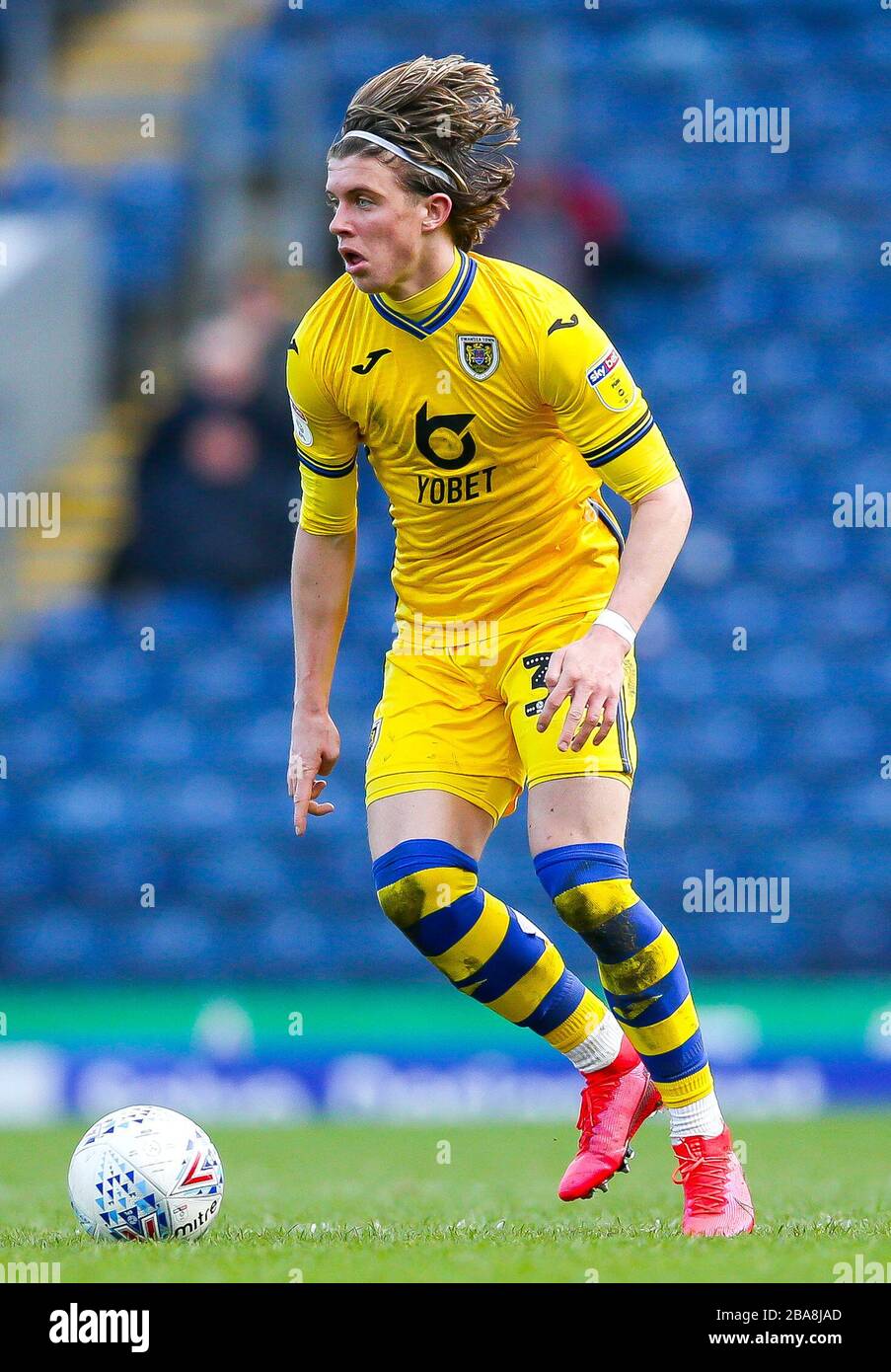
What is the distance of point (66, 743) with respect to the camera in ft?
34.0

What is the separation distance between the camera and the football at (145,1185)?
4223 millimetres

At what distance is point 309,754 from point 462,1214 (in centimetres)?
119

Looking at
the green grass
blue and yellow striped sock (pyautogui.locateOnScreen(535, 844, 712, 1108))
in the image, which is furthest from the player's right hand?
the green grass

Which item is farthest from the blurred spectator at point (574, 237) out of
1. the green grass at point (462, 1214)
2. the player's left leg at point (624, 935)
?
the player's left leg at point (624, 935)

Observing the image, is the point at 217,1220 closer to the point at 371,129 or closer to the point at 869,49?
the point at 371,129

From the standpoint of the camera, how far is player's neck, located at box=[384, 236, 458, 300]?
174 inches

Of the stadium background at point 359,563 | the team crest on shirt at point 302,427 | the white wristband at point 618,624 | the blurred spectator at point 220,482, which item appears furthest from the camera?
the blurred spectator at point 220,482

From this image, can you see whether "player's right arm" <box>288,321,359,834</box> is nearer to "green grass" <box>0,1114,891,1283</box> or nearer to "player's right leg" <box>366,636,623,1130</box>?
"player's right leg" <box>366,636,623,1130</box>

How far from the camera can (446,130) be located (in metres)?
4.39

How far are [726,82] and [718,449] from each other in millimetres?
2268

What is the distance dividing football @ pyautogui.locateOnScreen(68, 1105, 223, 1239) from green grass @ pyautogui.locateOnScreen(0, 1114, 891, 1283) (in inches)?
3.4

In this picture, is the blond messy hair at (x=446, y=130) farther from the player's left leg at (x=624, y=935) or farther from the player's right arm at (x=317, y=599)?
the player's left leg at (x=624, y=935)

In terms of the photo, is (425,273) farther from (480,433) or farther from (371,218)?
(480,433)

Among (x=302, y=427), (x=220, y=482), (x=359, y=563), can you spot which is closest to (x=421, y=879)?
(x=302, y=427)
